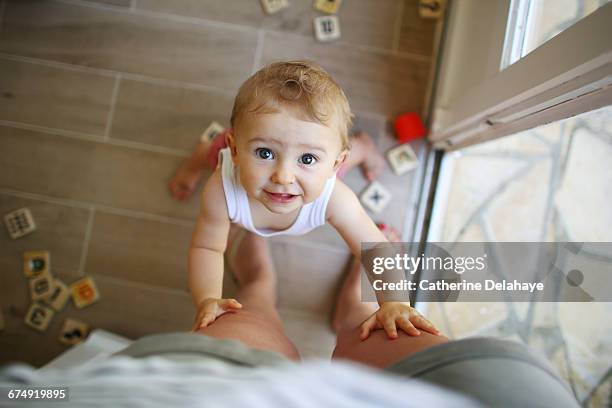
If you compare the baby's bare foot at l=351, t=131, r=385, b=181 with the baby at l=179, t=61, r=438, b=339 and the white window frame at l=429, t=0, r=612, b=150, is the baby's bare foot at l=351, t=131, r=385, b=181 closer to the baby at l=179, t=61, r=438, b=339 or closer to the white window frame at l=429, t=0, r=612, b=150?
the white window frame at l=429, t=0, r=612, b=150

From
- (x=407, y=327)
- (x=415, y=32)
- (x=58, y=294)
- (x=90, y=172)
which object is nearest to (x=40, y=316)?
(x=58, y=294)

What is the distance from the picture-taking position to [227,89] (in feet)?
4.81

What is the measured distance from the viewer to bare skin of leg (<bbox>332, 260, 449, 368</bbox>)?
0.73 m

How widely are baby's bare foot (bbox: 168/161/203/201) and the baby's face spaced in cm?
55

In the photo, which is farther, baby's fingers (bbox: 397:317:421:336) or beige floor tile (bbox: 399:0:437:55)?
beige floor tile (bbox: 399:0:437:55)

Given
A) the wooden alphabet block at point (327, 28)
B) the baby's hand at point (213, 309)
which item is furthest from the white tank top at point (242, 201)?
the wooden alphabet block at point (327, 28)

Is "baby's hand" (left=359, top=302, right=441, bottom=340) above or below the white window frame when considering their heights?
below

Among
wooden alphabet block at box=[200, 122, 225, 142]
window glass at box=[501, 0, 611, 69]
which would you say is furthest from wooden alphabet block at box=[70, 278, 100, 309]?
window glass at box=[501, 0, 611, 69]

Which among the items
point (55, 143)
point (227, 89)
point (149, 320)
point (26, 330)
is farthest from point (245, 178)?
point (26, 330)

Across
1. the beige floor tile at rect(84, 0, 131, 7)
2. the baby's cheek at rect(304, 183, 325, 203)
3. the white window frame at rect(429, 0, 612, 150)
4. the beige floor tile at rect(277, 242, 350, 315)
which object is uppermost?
the beige floor tile at rect(84, 0, 131, 7)

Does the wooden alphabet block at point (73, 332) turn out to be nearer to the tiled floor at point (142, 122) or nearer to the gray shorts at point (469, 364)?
the tiled floor at point (142, 122)

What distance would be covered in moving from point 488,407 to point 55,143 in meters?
1.50

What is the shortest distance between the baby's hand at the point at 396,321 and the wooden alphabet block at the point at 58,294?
3.54 ft

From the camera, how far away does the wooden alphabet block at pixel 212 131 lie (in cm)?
145
